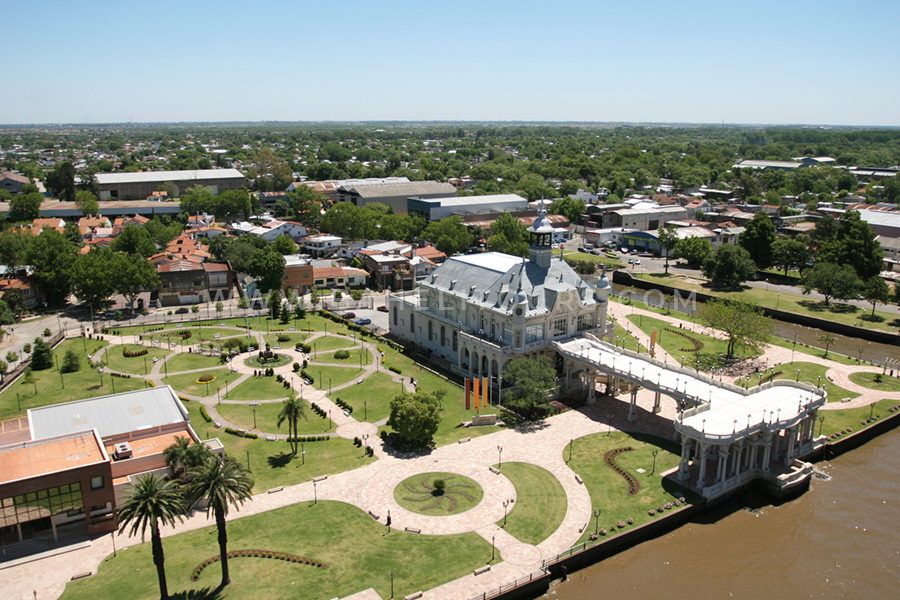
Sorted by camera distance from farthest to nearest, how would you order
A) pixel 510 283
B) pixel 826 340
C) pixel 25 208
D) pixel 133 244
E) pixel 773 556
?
pixel 25 208 < pixel 133 244 < pixel 826 340 < pixel 510 283 < pixel 773 556

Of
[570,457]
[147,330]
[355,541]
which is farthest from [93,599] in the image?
[147,330]

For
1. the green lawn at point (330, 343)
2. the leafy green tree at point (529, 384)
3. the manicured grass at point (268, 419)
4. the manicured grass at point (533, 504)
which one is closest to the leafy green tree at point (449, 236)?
the green lawn at point (330, 343)

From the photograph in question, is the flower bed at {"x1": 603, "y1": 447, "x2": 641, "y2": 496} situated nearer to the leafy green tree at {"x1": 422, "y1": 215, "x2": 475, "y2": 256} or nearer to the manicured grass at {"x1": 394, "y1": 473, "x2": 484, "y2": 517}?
the manicured grass at {"x1": 394, "y1": 473, "x2": 484, "y2": 517}

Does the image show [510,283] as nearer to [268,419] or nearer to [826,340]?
[268,419]

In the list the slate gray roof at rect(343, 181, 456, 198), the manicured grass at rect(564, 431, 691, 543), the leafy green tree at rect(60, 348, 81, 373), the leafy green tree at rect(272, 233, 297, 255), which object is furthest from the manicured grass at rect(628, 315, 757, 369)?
the slate gray roof at rect(343, 181, 456, 198)

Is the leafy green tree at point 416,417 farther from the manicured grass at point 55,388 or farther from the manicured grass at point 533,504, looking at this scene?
the manicured grass at point 55,388

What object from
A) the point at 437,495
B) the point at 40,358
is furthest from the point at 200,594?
the point at 40,358

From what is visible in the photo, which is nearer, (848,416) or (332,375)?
(848,416)
